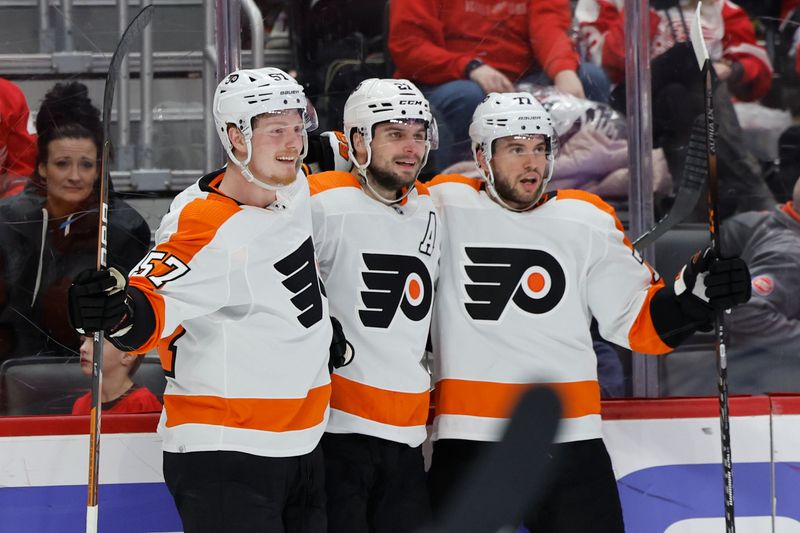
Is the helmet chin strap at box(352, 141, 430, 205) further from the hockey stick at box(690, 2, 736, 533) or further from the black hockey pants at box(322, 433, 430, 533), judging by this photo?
the hockey stick at box(690, 2, 736, 533)

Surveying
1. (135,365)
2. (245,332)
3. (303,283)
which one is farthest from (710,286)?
(135,365)

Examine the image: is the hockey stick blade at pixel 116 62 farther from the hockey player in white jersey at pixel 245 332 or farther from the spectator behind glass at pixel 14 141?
the spectator behind glass at pixel 14 141

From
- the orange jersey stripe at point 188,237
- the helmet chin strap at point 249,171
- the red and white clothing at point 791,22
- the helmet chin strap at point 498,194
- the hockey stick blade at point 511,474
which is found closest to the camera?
the hockey stick blade at point 511,474

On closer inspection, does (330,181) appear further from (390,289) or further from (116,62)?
(116,62)

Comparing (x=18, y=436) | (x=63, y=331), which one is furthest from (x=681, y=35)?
(x=18, y=436)

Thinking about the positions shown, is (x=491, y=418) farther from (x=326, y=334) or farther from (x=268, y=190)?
(x=268, y=190)

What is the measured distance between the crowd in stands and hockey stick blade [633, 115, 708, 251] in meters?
0.14

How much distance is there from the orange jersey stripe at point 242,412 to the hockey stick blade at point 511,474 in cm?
40

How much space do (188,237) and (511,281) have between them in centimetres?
79

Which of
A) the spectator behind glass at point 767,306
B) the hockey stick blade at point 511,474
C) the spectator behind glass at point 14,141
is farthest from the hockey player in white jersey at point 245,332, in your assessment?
the spectator behind glass at point 767,306

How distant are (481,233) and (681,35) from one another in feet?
3.75

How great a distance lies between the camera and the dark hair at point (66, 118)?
2.83m

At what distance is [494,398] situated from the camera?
2594 millimetres

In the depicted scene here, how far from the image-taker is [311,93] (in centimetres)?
309
